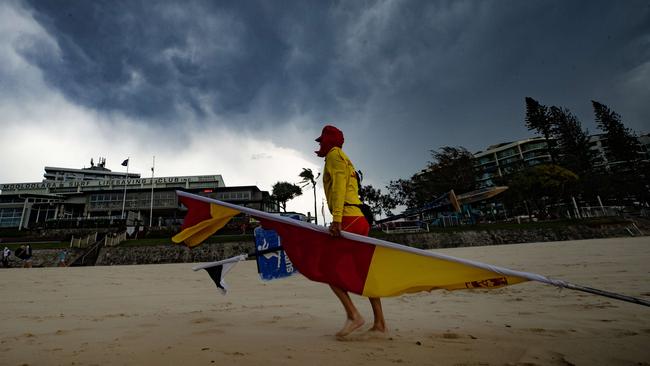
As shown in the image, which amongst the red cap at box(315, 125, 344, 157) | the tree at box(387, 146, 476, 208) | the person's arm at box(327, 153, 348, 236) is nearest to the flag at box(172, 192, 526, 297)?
the person's arm at box(327, 153, 348, 236)

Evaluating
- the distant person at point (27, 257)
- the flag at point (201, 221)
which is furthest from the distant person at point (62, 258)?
the flag at point (201, 221)

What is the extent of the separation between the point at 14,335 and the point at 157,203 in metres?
47.2

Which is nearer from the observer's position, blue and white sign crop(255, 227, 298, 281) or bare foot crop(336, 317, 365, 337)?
bare foot crop(336, 317, 365, 337)

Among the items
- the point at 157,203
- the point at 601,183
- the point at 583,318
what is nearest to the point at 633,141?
the point at 601,183

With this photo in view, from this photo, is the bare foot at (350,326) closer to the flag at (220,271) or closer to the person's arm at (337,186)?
the person's arm at (337,186)

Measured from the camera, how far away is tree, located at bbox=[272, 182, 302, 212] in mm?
55438

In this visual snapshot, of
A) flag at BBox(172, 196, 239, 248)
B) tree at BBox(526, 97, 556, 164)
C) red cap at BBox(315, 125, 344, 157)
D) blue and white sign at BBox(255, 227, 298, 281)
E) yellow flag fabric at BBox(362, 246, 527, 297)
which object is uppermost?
tree at BBox(526, 97, 556, 164)

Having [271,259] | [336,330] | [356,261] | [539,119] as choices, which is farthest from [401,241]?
[539,119]

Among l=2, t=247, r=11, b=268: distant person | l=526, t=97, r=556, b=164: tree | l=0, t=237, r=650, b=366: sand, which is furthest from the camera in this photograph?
l=526, t=97, r=556, b=164: tree

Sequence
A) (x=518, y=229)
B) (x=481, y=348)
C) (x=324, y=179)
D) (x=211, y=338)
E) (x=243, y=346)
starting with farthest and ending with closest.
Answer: (x=518, y=229), (x=324, y=179), (x=211, y=338), (x=243, y=346), (x=481, y=348)

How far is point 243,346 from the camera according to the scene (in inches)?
84.2

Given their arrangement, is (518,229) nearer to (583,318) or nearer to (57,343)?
(583,318)

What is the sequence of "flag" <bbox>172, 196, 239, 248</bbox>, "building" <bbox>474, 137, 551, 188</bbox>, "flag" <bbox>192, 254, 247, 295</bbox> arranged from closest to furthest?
1. "flag" <bbox>172, 196, 239, 248</bbox>
2. "flag" <bbox>192, 254, 247, 295</bbox>
3. "building" <bbox>474, 137, 551, 188</bbox>

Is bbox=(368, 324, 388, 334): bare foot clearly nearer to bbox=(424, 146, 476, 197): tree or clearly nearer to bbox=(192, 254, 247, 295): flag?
bbox=(192, 254, 247, 295): flag
